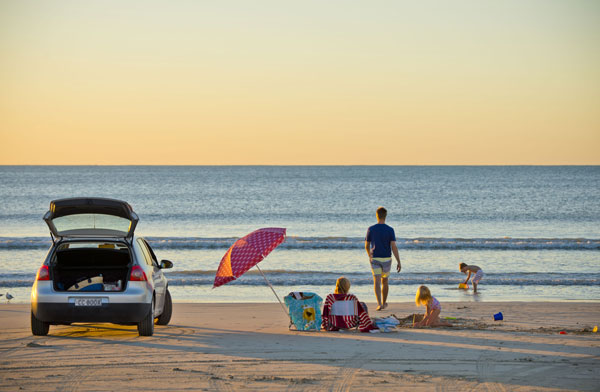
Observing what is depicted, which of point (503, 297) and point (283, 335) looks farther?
point (503, 297)

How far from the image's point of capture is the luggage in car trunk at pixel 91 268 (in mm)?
10031

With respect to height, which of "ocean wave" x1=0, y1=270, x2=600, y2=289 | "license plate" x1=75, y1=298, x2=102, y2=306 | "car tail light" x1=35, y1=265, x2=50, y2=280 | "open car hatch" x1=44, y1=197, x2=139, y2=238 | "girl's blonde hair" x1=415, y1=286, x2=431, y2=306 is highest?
"open car hatch" x1=44, y1=197, x2=139, y2=238

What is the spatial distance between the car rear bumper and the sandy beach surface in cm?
33

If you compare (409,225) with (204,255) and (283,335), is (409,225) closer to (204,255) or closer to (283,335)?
(204,255)

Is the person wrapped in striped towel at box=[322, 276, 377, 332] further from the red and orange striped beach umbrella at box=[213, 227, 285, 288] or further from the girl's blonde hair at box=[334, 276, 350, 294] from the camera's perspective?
the red and orange striped beach umbrella at box=[213, 227, 285, 288]

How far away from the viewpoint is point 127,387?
7.15 metres

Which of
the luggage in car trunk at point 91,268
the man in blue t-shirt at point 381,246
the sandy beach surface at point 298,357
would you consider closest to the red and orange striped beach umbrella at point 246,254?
the sandy beach surface at point 298,357

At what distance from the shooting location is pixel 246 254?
408 inches

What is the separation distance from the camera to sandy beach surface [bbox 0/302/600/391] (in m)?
7.37

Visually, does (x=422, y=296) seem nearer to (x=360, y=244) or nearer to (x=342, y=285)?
(x=342, y=285)

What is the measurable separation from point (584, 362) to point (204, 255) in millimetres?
19014

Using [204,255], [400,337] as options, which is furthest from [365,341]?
[204,255]

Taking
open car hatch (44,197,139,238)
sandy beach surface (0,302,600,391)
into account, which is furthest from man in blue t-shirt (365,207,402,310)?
open car hatch (44,197,139,238)

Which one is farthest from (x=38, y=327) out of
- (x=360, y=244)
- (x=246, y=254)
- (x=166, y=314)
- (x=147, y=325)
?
(x=360, y=244)
